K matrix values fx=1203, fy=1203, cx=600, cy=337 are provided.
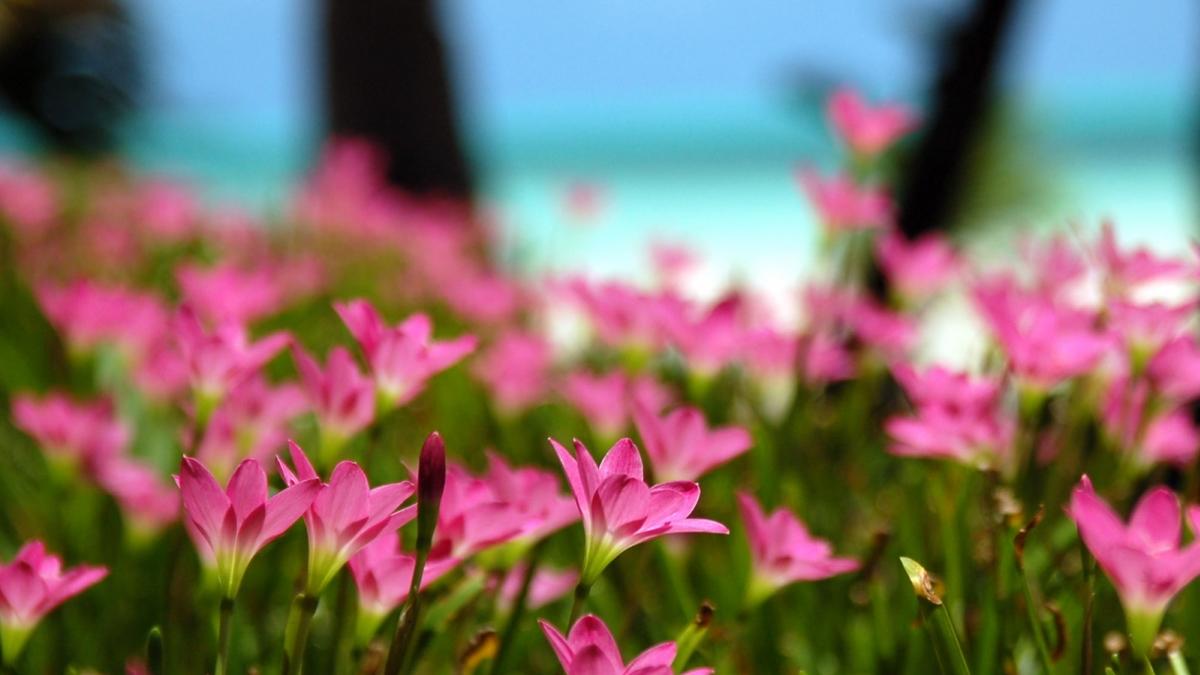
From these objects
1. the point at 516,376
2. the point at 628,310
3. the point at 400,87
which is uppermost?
the point at 628,310

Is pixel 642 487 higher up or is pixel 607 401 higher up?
pixel 642 487

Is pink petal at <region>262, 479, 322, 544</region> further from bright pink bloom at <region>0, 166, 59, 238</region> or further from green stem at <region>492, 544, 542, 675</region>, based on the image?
bright pink bloom at <region>0, 166, 59, 238</region>

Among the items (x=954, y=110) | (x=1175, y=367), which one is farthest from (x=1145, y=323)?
(x=954, y=110)

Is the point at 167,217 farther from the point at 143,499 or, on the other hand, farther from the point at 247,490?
the point at 247,490

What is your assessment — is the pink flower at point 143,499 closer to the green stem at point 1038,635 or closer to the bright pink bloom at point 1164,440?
the green stem at point 1038,635

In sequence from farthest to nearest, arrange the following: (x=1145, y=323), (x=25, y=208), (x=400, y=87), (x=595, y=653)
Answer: (x=400, y=87)
(x=25, y=208)
(x=1145, y=323)
(x=595, y=653)

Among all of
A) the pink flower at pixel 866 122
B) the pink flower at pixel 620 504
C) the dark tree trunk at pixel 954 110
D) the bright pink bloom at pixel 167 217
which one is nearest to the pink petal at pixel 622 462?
the pink flower at pixel 620 504
